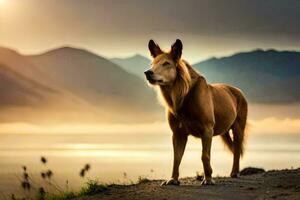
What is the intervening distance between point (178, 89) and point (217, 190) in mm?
1965

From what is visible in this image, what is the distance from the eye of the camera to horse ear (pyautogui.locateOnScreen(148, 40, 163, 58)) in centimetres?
1380

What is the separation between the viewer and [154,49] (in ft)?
45.4

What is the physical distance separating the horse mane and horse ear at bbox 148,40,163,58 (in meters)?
0.44

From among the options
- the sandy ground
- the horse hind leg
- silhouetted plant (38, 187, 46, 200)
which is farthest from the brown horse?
silhouetted plant (38, 187, 46, 200)

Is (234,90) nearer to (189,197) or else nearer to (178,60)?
(178,60)

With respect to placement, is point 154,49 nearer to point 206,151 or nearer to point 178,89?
point 178,89

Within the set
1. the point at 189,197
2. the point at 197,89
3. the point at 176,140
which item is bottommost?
the point at 189,197

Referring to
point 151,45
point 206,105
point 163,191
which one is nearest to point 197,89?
point 206,105

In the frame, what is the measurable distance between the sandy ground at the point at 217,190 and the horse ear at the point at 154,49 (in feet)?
8.11

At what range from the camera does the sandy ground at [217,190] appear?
1305 centimetres

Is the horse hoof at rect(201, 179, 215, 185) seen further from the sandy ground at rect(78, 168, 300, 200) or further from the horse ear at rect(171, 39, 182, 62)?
the horse ear at rect(171, 39, 182, 62)

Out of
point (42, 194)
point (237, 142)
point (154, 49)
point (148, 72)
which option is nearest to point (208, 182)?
point (237, 142)

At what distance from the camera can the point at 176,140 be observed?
14133 mm

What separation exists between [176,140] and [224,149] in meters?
2.56
